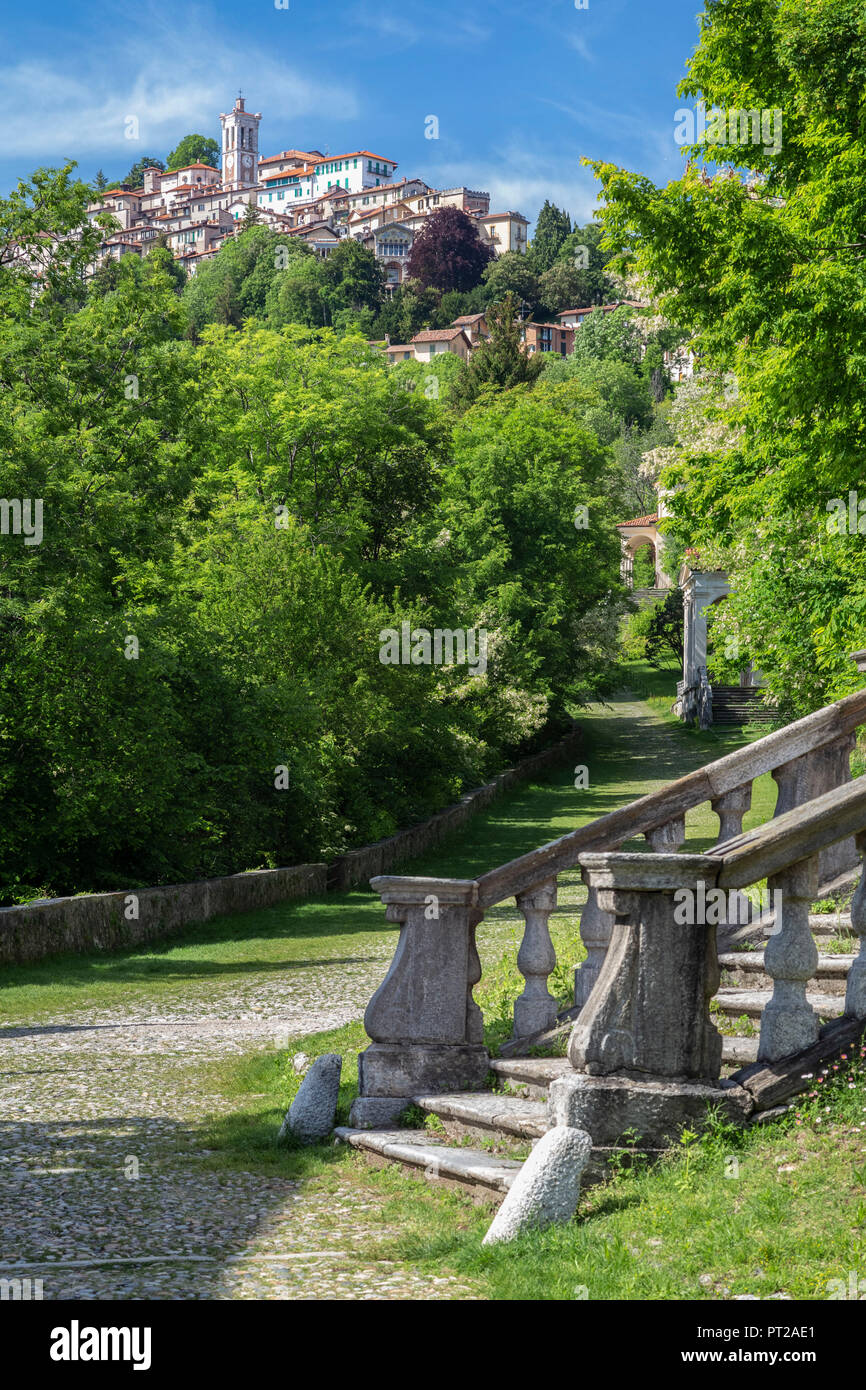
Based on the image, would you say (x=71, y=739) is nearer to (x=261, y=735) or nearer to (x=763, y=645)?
(x=261, y=735)

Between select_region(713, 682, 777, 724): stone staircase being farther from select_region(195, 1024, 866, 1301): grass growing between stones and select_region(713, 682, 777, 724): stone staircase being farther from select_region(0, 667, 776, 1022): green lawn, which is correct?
select_region(195, 1024, 866, 1301): grass growing between stones

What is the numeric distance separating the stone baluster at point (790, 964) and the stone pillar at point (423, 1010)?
2219 millimetres

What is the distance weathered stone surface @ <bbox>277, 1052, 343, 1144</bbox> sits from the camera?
8219 millimetres

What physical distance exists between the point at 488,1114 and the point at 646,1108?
1.35m

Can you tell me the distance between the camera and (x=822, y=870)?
32.3ft

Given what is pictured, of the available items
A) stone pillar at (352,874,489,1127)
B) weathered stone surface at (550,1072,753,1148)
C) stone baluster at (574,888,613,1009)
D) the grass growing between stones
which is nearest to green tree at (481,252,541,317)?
stone baluster at (574,888,613,1009)

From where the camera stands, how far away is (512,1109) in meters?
7.38

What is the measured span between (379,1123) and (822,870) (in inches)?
Answer: 144

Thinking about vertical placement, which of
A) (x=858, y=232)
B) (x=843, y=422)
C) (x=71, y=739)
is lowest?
(x=71, y=739)

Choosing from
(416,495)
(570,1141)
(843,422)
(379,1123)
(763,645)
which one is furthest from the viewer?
(416,495)

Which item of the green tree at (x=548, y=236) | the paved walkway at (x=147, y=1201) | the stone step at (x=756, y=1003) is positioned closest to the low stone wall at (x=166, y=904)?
the paved walkway at (x=147, y=1201)

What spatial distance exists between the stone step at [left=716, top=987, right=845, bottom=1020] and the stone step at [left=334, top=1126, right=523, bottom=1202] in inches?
61.8

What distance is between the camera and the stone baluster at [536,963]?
864 centimetres
